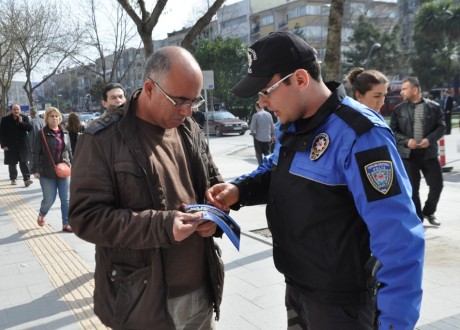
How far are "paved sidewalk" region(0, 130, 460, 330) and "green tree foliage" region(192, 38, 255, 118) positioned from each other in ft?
104

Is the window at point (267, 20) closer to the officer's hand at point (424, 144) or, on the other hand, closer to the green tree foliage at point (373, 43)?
the green tree foliage at point (373, 43)

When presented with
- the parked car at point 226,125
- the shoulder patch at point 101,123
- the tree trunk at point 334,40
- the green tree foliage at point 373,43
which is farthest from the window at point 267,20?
the shoulder patch at point 101,123

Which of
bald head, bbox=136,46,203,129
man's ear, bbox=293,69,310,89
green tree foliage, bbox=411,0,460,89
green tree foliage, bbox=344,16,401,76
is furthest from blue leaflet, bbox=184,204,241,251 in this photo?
green tree foliage, bbox=411,0,460,89

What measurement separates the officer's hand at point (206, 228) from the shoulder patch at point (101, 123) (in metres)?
0.58

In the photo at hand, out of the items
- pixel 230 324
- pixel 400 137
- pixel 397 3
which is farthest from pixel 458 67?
pixel 230 324

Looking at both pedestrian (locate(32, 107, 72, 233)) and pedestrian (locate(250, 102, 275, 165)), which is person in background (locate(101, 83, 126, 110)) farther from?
pedestrian (locate(250, 102, 275, 165))

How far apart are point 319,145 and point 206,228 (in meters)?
0.59

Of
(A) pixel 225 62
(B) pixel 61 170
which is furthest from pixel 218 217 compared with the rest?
(A) pixel 225 62

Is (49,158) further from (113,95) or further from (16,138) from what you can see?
(16,138)

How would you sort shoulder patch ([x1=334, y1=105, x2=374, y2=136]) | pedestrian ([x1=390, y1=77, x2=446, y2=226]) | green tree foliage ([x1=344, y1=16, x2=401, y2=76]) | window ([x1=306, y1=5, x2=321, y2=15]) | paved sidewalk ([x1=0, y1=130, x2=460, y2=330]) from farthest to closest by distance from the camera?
window ([x1=306, y1=5, x2=321, y2=15]) < green tree foliage ([x1=344, y1=16, x2=401, y2=76]) < pedestrian ([x1=390, y1=77, x2=446, y2=226]) < paved sidewalk ([x1=0, y1=130, x2=460, y2=330]) < shoulder patch ([x1=334, y1=105, x2=374, y2=136])

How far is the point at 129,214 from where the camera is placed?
1.87 m

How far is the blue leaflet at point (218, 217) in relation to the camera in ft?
6.37

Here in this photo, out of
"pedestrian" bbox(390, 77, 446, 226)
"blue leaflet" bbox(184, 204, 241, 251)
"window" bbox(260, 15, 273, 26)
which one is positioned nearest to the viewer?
"blue leaflet" bbox(184, 204, 241, 251)

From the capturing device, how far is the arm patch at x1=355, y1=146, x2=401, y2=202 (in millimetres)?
1598
